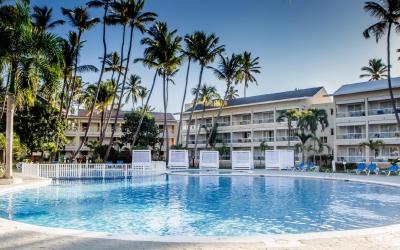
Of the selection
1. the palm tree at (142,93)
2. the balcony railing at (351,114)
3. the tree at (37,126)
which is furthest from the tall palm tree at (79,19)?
the balcony railing at (351,114)

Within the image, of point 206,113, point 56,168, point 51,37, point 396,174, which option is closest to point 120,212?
point 51,37

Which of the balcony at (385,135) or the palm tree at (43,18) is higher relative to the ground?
the palm tree at (43,18)

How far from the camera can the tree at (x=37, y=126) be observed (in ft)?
95.6

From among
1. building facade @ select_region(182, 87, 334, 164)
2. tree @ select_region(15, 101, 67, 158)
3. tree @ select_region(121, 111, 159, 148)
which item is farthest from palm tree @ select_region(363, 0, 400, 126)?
tree @ select_region(121, 111, 159, 148)

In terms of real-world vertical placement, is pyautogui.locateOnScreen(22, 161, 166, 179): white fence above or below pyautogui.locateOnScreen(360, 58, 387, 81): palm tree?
below

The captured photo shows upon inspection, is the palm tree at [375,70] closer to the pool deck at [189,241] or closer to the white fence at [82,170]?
the white fence at [82,170]

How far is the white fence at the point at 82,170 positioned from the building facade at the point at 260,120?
1884cm

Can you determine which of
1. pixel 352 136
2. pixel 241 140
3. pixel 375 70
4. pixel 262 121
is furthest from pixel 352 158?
pixel 241 140

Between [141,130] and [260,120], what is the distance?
627 inches

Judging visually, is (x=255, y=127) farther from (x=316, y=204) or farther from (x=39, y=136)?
(x=316, y=204)

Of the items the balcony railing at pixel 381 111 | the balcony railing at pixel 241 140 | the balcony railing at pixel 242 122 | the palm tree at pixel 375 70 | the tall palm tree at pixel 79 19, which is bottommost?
the balcony railing at pixel 241 140

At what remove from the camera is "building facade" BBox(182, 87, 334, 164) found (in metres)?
45.1

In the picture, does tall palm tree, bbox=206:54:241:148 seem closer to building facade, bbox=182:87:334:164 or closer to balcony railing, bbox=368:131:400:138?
building facade, bbox=182:87:334:164

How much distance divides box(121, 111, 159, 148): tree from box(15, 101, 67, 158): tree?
18.3 metres
